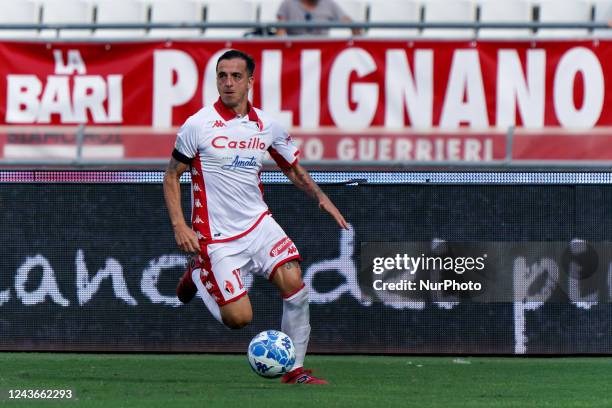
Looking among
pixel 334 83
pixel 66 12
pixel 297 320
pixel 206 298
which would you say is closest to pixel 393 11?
pixel 66 12

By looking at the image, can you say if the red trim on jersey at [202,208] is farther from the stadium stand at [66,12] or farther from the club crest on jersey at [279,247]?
the stadium stand at [66,12]

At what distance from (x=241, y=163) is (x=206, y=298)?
0.87 meters

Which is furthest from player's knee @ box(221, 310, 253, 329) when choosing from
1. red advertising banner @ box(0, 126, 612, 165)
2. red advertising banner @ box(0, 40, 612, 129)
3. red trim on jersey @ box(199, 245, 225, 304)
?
red advertising banner @ box(0, 40, 612, 129)

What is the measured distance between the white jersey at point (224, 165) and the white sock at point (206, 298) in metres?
0.27

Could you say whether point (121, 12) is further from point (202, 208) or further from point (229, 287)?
point (229, 287)

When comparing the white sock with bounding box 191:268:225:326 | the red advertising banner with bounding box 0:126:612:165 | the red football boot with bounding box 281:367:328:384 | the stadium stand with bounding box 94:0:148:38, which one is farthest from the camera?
the stadium stand with bounding box 94:0:148:38

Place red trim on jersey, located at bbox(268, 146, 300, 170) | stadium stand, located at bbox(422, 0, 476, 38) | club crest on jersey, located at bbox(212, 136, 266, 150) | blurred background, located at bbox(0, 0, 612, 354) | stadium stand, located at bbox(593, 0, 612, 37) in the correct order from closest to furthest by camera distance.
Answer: club crest on jersey, located at bbox(212, 136, 266, 150) < red trim on jersey, located at bbox(268, 146, 300, 170) < blurred background, located at bbox(0, 0, 612, 354) < stadium stand, located at bbox(593, 0, 612, 37) < stadium stand, located at bbox(422, 0, 476, 38)

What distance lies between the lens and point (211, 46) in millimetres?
11477

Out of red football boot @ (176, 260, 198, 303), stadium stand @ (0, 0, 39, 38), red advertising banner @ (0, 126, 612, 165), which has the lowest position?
red football boot @ (176, 260, 198, 303)

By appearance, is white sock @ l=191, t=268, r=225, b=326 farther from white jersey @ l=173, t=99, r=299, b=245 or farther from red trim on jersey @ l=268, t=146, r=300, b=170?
red trim on jersey @ l=268, t=146, r=300, b=170

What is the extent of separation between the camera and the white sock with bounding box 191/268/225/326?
8000 millimetres

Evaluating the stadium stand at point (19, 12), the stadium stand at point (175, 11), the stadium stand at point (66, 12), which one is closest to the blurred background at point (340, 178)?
the stadium stand at point (175, 11)

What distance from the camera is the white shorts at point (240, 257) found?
7.92m

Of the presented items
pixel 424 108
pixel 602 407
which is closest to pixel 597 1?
pixel 424 108
